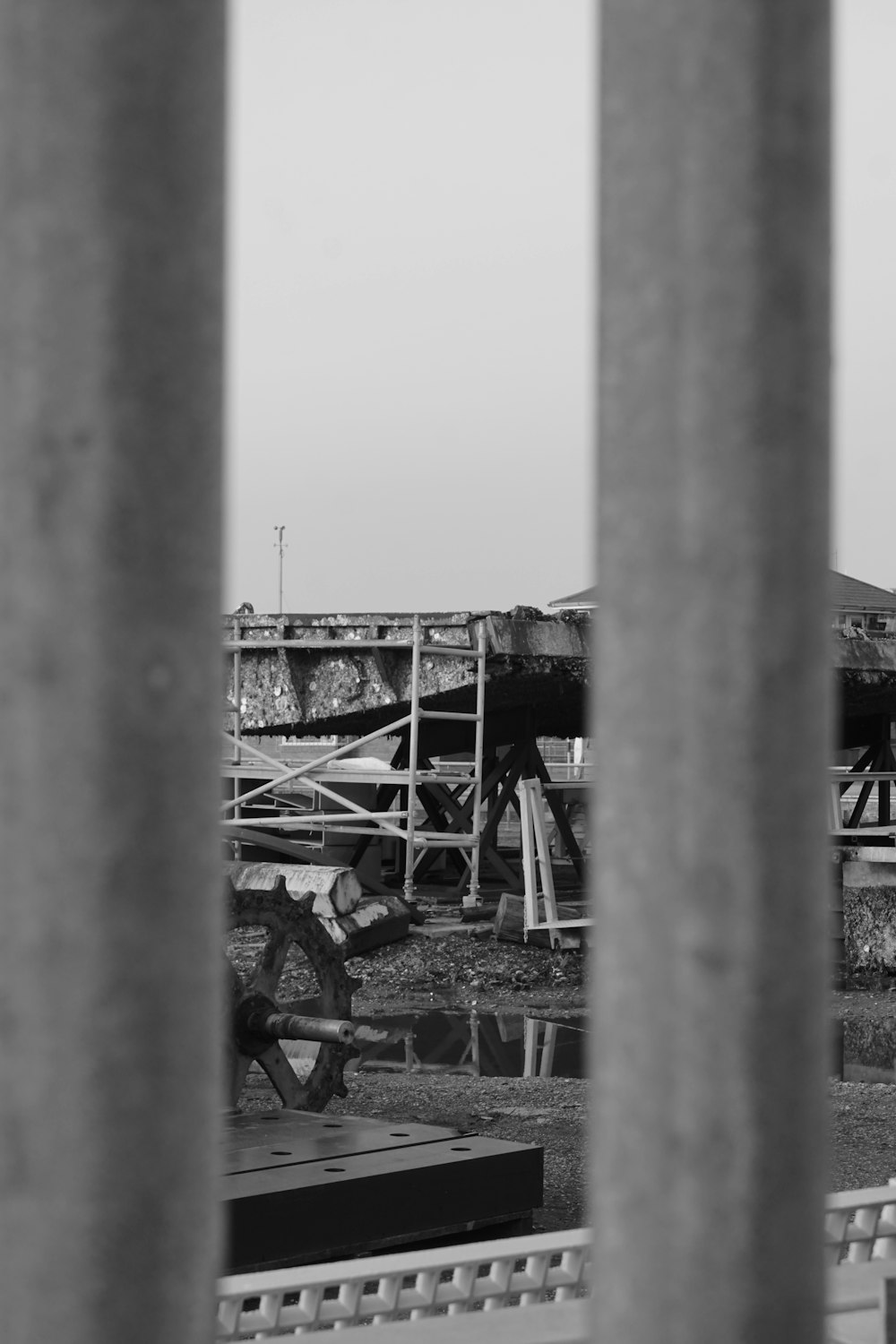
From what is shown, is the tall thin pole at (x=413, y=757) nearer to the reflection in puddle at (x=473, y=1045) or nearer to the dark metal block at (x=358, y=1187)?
the reflection in puddle at (x=473, y=1045)

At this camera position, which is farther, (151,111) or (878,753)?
(878,753)

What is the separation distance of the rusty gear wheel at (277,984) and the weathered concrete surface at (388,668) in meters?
5.87

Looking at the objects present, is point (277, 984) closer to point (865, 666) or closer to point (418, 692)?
point (418, 692)

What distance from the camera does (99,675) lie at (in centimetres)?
98

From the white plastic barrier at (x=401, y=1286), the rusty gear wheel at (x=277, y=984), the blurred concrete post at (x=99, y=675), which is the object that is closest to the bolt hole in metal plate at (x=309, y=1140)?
the rusty gear wheel at (x=277, y=984)

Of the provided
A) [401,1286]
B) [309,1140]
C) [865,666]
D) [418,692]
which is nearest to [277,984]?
[309,1140]

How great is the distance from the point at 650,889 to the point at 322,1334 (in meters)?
1.20

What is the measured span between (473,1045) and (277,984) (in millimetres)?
2515

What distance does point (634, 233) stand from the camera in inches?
39.6

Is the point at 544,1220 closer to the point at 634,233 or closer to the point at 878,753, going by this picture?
the point at 634,233

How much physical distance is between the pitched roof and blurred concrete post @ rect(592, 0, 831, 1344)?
2140 inches

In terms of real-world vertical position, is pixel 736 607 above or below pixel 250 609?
below

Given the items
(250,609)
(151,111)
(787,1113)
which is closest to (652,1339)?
(787,1113)

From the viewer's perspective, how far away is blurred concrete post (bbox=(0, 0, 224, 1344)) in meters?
0.97
